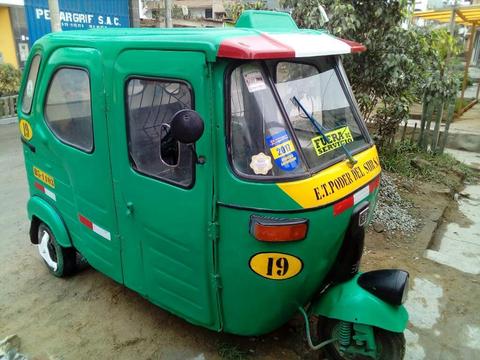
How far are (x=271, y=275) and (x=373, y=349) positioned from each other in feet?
2.61

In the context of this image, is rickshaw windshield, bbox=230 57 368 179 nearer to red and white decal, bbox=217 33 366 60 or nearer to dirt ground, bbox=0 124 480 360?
red and white decal, bbox=217 33 366 60

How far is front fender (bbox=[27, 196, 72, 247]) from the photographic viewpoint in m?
3.23

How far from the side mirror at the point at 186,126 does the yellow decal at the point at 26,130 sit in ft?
6.36

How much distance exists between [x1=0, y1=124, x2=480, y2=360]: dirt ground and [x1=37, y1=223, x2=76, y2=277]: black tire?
10 cm

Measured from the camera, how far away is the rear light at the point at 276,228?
2.04 metres

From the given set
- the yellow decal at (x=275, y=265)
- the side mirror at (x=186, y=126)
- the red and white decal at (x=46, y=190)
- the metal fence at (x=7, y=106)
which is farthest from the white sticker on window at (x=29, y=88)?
the metal fence at (x=7, y=106)

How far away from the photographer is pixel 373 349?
2371 millimetres

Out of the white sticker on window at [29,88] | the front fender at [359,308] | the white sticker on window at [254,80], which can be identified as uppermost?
the white sticker on window at [254,80]

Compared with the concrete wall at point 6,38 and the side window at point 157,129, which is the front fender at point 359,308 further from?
the concrete wall at point 6,38

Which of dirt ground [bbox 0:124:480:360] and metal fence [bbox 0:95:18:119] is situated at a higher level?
metal fence [bbox 0:95:18:119]

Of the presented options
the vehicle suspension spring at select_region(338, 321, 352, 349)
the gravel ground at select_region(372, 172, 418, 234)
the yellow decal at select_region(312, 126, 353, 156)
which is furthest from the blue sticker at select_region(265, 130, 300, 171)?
the gravel ground at select_region(372, 172, 418, 234)

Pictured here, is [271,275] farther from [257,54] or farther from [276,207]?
[257,54]

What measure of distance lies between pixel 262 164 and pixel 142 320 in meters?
1.72

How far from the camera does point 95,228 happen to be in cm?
288
